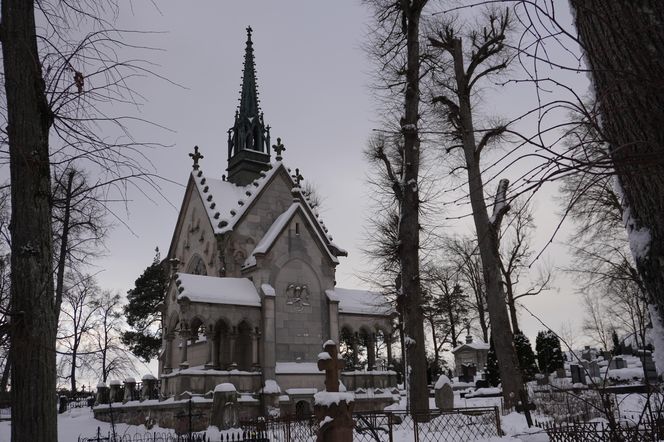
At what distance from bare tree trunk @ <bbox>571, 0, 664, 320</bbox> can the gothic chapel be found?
18697 millimetres

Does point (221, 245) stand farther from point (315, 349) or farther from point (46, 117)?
point (46, 117)

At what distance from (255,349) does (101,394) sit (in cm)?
889

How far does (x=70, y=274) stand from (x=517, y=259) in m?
25.5

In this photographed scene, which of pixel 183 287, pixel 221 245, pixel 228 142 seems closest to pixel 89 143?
pixel 183 287

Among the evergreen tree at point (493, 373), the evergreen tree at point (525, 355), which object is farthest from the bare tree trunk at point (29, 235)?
the evergreen tree at point (525, 355)

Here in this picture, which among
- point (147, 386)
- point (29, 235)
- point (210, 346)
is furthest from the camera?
point (147, 386)

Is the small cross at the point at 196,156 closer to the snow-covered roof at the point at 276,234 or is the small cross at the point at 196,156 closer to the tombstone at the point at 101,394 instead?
the snow-covered roof at the point at 276,234

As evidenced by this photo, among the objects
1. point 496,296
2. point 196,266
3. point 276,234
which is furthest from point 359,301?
point 496,296

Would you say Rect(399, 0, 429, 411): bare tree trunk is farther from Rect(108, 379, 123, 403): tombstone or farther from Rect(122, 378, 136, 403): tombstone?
Rect(108, 379, 123, 403): tombstone

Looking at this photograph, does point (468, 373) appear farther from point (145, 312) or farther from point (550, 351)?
point (145, 312)

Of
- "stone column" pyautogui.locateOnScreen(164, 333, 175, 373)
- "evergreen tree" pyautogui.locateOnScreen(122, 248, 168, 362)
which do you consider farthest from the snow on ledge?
"evergreen tree" pyautogui.locateOnScreen(122, 248, 168, 362)

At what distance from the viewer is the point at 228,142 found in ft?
105

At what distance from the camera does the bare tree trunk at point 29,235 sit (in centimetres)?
436

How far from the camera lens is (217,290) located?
2144 centimetres
